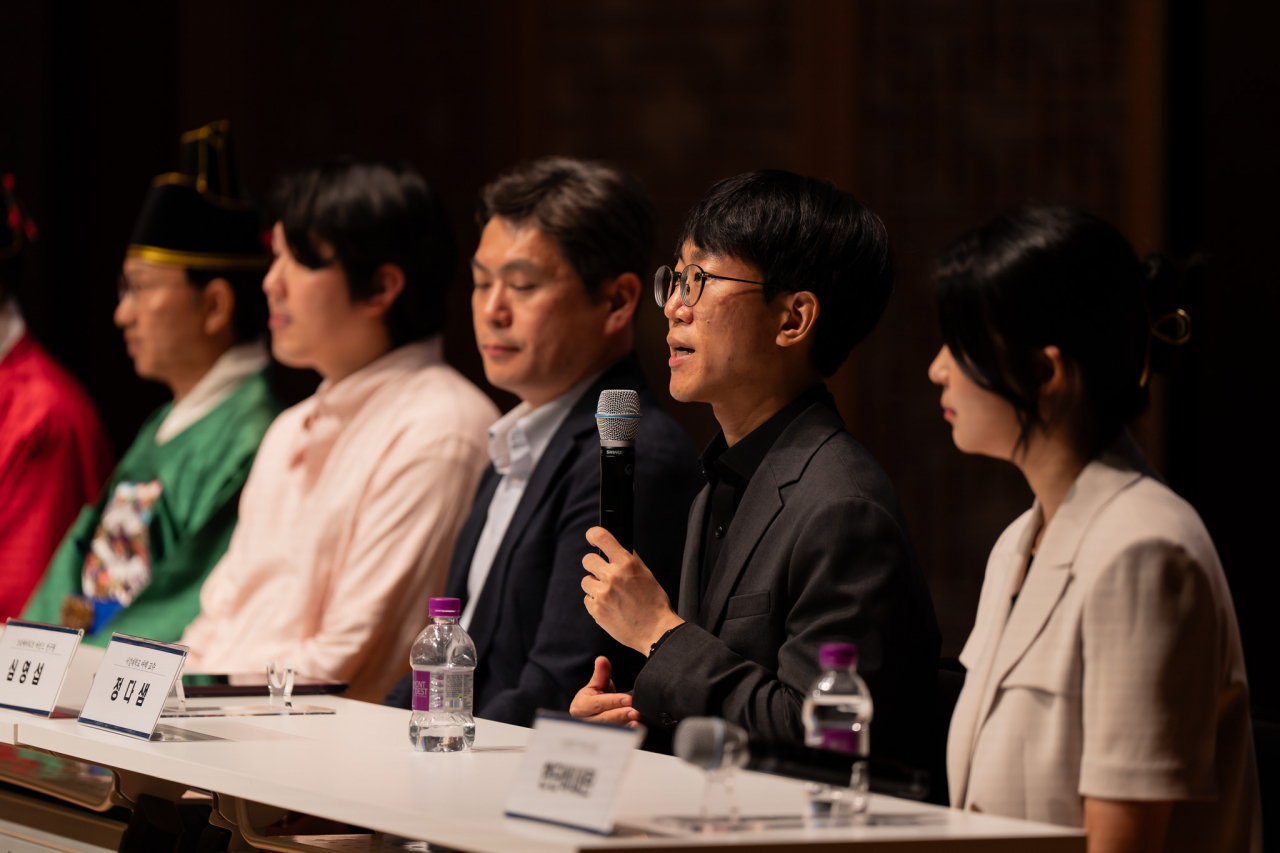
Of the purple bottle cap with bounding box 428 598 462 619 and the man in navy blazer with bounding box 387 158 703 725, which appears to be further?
the man in navy blazer with bounding box 387 158 703 725

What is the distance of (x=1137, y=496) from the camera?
1407 millimetres

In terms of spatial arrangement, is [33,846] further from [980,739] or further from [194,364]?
[194,364]

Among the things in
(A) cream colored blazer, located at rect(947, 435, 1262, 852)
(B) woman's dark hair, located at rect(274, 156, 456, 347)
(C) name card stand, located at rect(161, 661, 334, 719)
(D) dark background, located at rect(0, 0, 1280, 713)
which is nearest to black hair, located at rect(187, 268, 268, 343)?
(B) woman's dark hair, located at rect(274, 156, 456, 347)

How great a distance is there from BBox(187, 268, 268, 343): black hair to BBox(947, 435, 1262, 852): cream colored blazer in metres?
2.56

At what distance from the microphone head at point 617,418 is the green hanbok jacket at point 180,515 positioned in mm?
1760

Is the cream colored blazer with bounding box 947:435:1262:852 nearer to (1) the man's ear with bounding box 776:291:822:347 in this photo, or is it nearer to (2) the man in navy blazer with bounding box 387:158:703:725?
(1) the man's ear with bounding box 776:291:822:347

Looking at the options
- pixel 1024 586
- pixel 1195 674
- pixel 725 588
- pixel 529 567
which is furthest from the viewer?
pixel 529 567

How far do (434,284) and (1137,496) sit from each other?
6.32ft

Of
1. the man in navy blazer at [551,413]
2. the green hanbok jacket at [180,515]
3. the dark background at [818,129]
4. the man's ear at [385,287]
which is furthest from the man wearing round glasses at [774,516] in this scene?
the dark background at [818,129]

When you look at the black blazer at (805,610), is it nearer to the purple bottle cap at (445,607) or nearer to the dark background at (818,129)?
the purple bottle cap at (445,607)

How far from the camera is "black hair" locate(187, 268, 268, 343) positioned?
356 cm

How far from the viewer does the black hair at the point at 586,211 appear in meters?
2.45

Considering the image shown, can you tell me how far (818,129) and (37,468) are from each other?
2311 millimetres

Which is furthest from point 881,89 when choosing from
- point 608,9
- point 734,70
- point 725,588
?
point 725,588
